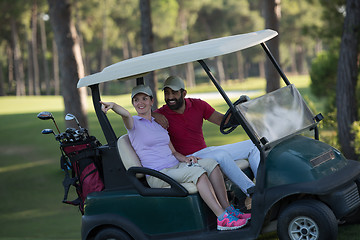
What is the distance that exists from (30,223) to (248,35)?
5492 millimetres

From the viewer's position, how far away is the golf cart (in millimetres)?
3645

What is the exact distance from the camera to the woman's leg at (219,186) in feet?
13.1

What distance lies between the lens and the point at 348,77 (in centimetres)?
832

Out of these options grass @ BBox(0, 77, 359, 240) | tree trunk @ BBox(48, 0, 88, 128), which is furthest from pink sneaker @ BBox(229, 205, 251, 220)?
tree trunk @ BBox(48, 0, 88, 128)

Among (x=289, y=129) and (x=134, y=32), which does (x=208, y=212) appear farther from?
(x=134, y=32)

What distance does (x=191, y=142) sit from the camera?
15.3 feet

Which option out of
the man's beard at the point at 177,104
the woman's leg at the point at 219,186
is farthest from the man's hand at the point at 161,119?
the woman's leg at the point at 219,186

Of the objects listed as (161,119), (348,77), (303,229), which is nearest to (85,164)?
(161,119)

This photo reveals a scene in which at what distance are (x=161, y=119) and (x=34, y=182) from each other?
7430mm

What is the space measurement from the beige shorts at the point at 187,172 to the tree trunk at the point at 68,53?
5.60 meters

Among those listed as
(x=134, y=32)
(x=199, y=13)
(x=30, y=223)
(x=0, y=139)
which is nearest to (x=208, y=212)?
(x=30, y=223)

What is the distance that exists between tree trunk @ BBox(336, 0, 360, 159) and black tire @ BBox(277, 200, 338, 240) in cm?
484

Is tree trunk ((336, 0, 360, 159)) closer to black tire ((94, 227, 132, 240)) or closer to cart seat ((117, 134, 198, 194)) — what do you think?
cart seat ((117, 134, 198, 194))

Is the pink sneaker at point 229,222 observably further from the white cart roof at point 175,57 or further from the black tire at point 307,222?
the white cart roof at point 175,57
